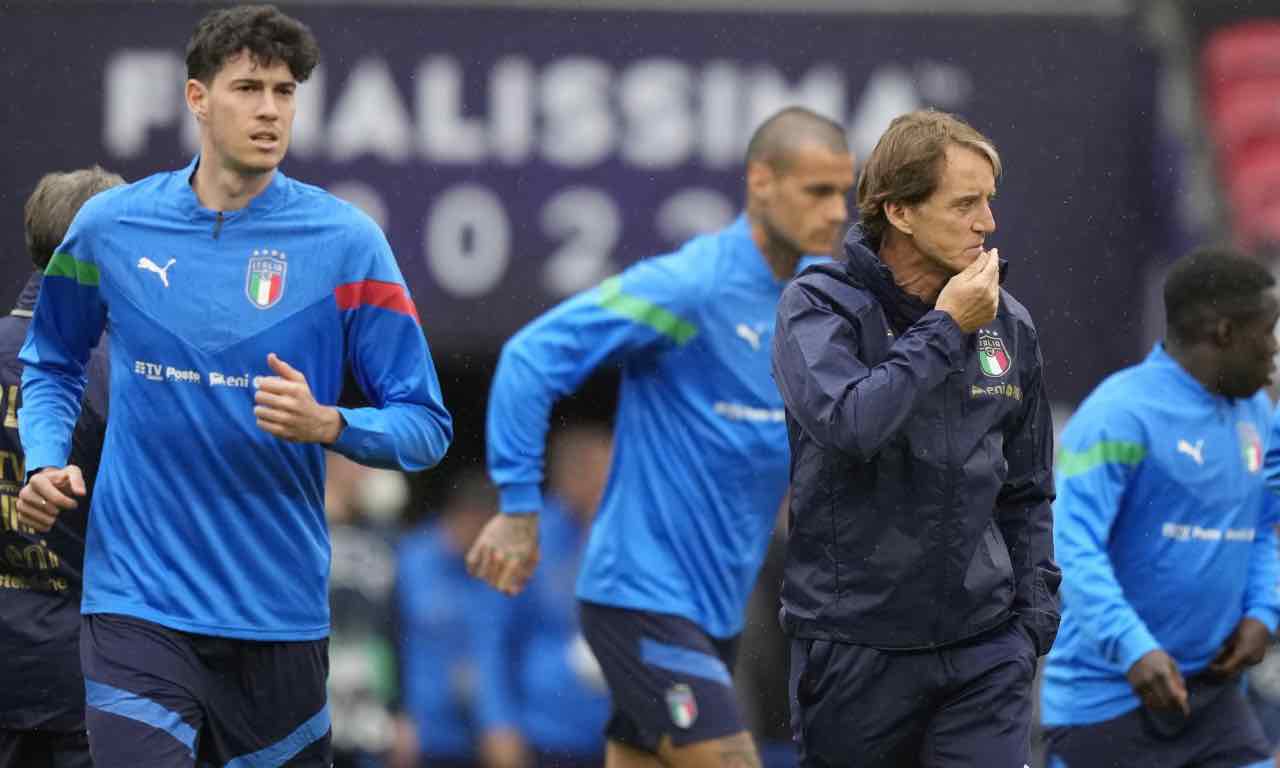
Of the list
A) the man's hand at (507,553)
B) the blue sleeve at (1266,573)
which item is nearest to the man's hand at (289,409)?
the man's hand at (507,553)

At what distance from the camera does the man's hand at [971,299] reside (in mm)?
5250

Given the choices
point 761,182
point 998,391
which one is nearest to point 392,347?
point 998,391

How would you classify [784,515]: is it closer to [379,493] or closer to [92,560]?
[379,493]

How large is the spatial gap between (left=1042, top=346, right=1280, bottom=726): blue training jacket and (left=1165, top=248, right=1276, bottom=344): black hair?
0.20 m

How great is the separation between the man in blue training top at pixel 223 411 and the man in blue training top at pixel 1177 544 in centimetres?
230

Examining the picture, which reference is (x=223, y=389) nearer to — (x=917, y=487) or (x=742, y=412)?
(x=917, y=487)

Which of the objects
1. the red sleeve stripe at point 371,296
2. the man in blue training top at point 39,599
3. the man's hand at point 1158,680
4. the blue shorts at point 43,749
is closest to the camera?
the red sleeve stripe at point 371,296

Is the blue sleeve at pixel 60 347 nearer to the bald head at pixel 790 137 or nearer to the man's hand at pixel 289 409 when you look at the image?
the man's hand at pixel 289 409

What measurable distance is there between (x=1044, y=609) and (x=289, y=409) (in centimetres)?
178

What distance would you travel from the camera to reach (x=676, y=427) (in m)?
7.64

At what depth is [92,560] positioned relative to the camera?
19.2 ft

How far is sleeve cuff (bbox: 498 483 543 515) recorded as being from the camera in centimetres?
768

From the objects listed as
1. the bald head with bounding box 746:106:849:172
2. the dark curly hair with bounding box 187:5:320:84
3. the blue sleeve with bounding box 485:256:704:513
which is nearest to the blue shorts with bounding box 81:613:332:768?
the dark curly hair with bounding box 187:5:320:84

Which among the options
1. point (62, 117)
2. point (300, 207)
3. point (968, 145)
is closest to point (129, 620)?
point (300, 207)
